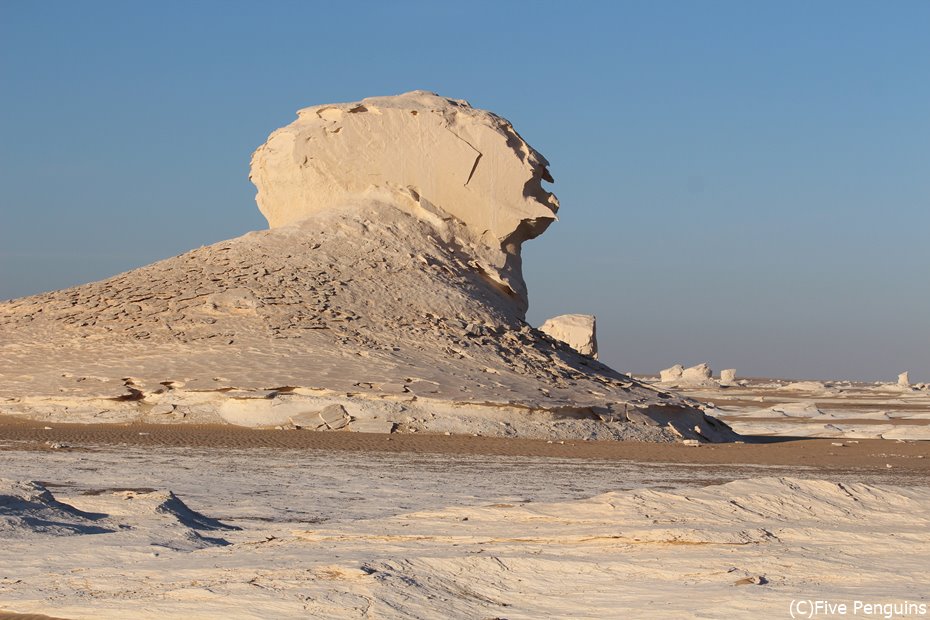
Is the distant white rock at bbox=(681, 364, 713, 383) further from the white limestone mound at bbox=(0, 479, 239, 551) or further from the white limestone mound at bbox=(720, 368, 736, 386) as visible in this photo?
the white limestone mound at bbox=(0, 479, 239, 551)

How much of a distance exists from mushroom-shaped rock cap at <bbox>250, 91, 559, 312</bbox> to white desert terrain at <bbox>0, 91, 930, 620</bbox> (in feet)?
0.17

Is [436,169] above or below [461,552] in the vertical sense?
above

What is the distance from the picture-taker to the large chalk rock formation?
66.4ft

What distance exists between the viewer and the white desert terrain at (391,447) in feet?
23.5

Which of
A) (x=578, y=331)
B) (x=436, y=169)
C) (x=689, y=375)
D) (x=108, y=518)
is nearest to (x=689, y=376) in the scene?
(x=689, y=375)

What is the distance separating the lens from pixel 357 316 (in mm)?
22641

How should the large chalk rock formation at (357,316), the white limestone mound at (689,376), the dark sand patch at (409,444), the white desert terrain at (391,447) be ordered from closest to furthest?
the white desert terrain at (391,447) → the dark sand patch at (409,444) → the large chalk rock formation at (357,316) → the white limestone mound at (689,376)

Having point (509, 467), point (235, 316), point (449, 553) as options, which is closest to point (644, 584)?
point (449, 553)

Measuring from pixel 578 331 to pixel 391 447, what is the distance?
2141 centimetres

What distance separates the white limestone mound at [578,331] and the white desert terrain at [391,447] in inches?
212

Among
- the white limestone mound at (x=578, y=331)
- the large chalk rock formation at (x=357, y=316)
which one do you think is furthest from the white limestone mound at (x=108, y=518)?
the white limestone mound at (x=578, y=331)

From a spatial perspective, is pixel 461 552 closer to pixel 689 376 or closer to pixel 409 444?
pixel 409 444

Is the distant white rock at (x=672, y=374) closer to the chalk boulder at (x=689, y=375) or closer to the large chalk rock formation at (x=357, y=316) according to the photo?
the chalk boulder at (x=689, y=375)

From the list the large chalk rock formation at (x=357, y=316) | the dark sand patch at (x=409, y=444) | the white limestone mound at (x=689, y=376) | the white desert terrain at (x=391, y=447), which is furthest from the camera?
the white limestone mound at (x=689, y=376)
